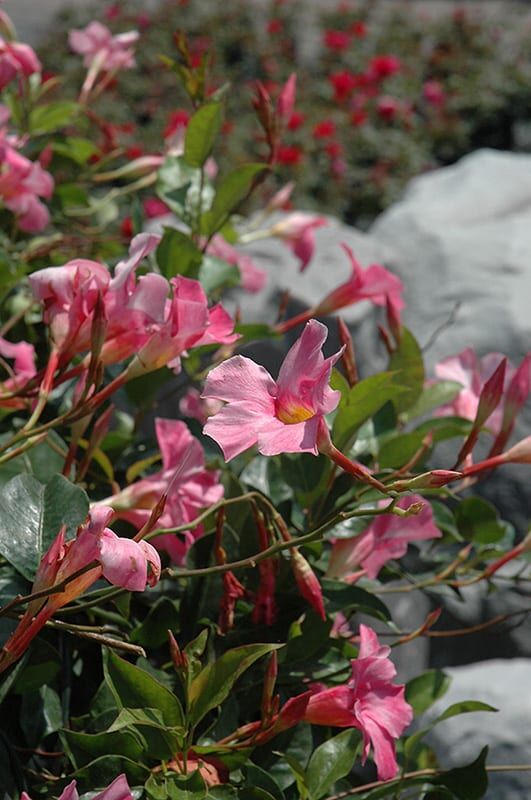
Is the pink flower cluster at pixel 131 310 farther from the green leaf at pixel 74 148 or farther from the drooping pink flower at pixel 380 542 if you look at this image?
the green leaf at pixel 74 148

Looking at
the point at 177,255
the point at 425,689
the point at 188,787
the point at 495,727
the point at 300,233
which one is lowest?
the point at 495,727

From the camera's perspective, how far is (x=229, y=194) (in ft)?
3.81

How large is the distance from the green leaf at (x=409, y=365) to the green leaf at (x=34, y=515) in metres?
0.41

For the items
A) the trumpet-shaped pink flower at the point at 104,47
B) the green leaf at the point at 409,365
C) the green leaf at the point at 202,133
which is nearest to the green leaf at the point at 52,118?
the trumpet-shaped pink flower at the point at 104,47

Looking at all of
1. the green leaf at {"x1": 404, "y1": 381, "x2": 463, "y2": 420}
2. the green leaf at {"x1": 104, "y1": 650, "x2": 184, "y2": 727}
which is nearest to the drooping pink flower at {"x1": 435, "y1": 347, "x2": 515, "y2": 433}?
the green leaf at {"x1": 404, "y1": 381, "x2": 463, "y2": 420}

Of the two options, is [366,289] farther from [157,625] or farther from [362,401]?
[157,625]

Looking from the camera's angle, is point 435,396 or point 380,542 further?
point 435,396

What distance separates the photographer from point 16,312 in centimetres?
125

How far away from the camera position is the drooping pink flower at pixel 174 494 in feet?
2.95

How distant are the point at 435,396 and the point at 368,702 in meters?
0.39

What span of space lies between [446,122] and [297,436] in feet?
15.0

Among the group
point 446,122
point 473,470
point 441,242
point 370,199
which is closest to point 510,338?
point 441,242

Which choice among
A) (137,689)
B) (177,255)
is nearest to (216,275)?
(177,255)

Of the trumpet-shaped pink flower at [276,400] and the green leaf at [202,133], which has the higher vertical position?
the trumpet-shaped pink flower at [276,400]
